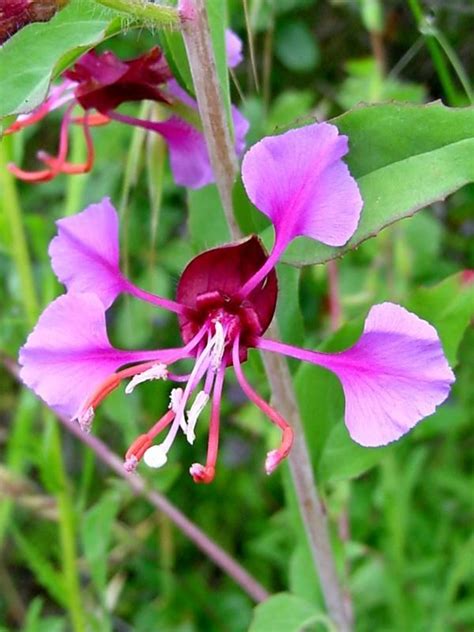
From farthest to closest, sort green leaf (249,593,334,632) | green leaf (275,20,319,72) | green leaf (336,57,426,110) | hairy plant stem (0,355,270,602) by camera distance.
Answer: green leaf (275,20,319,72) < green leaf (336,57,426,110) < hairy plant stem (0,355,270,602) < green leaf (249,593,334,632)

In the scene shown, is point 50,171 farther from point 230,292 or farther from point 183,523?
point 183,523

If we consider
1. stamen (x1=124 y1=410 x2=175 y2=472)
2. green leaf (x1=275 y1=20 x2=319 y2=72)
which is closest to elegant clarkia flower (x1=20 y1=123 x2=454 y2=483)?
stamen (x1=124 y1=410 x2=175 y2=472)

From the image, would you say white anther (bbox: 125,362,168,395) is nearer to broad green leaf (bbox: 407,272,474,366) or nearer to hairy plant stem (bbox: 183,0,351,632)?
hairy plant stem (bbox: 183,0,351,632)

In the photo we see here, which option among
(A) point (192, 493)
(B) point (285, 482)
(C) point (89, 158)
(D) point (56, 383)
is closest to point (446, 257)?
(A) point (192, 493)

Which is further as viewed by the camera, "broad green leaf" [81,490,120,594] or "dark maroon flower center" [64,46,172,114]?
"broad green leaf" [81,490,120,594]

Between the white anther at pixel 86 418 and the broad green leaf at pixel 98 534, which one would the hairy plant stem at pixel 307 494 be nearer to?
the white anther at pixel 86 418

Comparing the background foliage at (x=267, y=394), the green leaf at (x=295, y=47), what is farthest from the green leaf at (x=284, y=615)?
the green leaf at (x=295, y=47)

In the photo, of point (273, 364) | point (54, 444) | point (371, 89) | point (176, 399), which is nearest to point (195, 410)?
point (176, 399)

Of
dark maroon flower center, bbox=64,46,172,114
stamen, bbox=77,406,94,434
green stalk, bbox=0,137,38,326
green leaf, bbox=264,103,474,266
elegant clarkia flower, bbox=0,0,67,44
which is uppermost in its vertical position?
elegant clarkia flower, bbox=0,0,67,44
